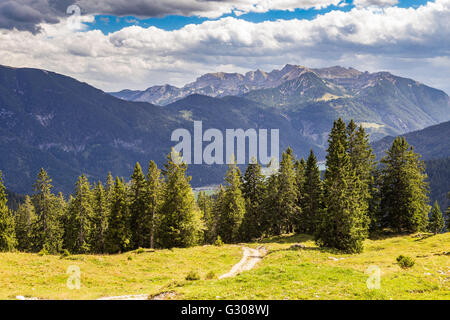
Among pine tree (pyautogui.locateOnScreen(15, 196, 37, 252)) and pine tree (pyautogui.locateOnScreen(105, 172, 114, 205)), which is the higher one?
pine tree (pyautogui.locateOnScreen(105, 172, 114, 205))

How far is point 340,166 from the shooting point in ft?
156

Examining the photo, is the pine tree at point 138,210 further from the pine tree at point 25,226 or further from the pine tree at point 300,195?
the pine tree at point 25,226

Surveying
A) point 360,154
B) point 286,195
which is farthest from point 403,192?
point 286,195

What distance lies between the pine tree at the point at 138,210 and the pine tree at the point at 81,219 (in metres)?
13.0

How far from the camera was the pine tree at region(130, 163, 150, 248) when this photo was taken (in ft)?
202

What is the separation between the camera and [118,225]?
60.7m

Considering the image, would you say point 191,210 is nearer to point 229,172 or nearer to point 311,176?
point 229,172

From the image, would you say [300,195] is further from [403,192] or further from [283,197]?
[403,192]

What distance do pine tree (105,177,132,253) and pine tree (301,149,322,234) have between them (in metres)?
34.0

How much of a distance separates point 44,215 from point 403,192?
71.9 m

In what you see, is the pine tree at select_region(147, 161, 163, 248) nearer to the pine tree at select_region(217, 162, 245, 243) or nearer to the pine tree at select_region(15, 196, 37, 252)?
the pine tree at select_region(217, 162, 245, 243)

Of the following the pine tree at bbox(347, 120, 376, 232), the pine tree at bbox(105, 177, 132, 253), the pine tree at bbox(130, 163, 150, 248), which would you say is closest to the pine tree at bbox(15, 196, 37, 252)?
the pine tree at bbox(105, 177, 132, 253)
